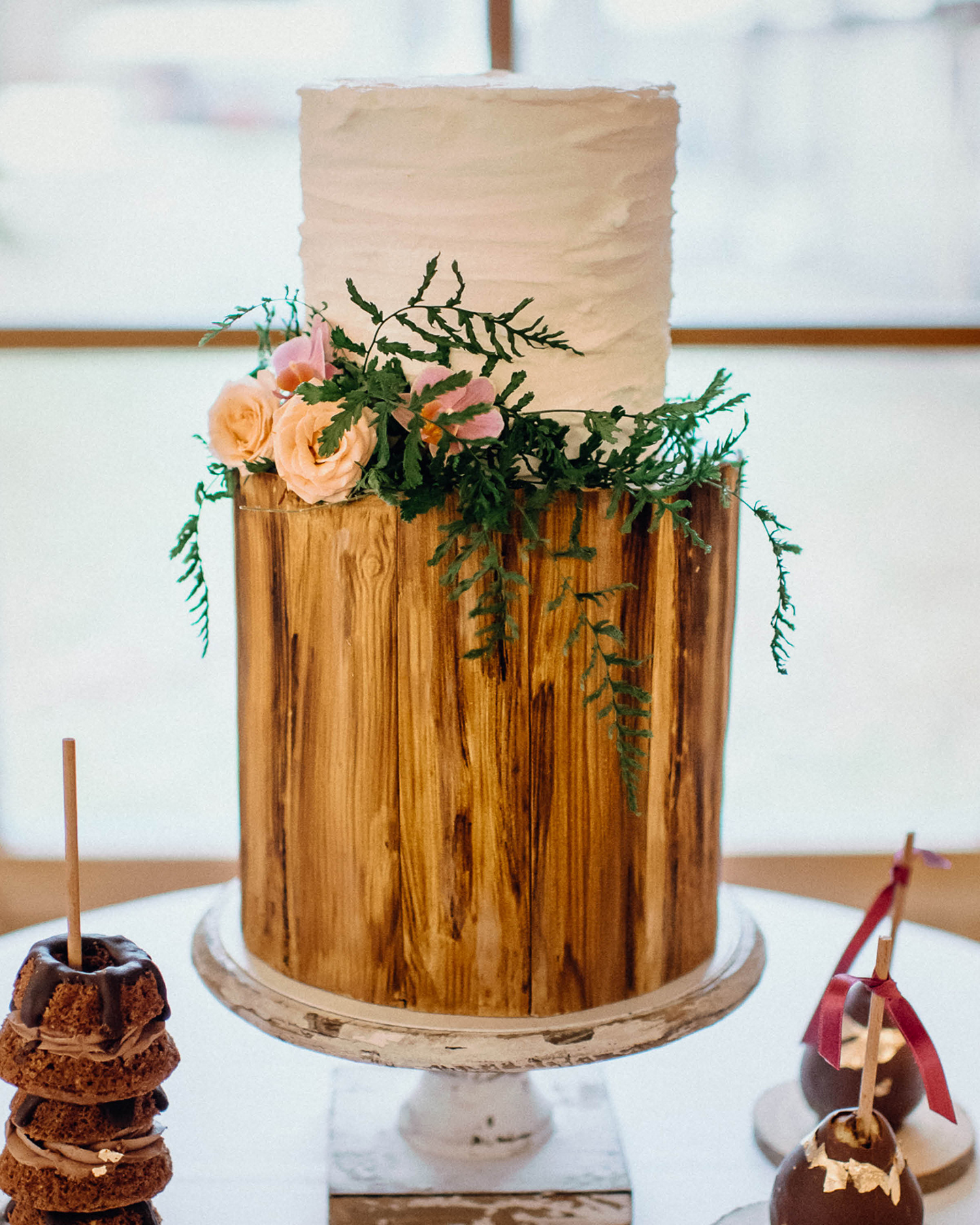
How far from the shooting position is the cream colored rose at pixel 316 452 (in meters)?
1.04

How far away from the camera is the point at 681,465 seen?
122cm

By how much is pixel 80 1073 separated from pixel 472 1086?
1.49 feet

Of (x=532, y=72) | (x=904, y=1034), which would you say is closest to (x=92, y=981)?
(x=904, y=1034)

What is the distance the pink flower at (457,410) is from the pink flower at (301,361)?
0.33 ft

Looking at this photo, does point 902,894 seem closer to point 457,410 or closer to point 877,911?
point 877,911

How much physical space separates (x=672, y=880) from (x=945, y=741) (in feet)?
4.54

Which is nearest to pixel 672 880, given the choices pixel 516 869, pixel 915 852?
pixel 516 869

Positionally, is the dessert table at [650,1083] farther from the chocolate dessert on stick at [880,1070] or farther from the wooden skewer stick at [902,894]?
the wooden skewer stick at [902,894]

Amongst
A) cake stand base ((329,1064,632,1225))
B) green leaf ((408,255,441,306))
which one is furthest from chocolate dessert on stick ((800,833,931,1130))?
green leaf ((408,255,441,306))

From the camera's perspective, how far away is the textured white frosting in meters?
1.06

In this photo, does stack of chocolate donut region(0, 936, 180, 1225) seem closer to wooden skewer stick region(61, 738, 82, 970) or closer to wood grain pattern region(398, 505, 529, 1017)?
wooden skewer stick region(61, 738, 82, 970)

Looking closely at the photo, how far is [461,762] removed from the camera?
111cm

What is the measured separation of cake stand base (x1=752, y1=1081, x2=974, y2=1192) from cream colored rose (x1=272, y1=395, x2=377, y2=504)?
31.0 inches

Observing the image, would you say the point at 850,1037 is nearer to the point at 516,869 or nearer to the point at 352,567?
the point at 516,869
